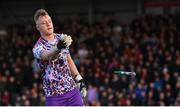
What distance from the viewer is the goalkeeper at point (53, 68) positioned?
5.71 m

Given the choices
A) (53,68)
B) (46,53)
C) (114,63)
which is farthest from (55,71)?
(114,63)

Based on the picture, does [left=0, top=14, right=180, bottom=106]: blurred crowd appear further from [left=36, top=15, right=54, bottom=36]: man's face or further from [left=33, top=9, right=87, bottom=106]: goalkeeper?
[left=36, top=15, right=54, bottom=36]: man's face

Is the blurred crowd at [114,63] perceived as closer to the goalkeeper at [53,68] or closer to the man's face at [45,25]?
the goalkeeper at [53,68]

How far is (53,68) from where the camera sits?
18.9 feet

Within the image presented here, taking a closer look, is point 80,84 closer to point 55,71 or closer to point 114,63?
point 55,71

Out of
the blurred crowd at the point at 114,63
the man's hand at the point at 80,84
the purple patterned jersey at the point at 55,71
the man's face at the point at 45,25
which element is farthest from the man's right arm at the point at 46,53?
the blurred crowd at the point at 114,63

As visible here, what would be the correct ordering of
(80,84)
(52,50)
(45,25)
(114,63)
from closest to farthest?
1. (52,50)
2. (45,25)
3. (80,84)
4. (114,63)

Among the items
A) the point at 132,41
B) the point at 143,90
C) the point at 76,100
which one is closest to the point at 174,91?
the point at 143,90

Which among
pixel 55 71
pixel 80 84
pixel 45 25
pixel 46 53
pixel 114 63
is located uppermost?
pixel 45 25

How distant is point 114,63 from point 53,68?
477 inches

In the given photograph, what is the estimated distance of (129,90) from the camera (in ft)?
52.8

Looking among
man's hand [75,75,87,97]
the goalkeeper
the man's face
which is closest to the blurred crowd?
man's hand [75,75,87,97]

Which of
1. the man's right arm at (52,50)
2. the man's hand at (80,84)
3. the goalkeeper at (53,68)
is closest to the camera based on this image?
the man's right arm at (52,50)

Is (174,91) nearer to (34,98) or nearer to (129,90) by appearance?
(129,90)
